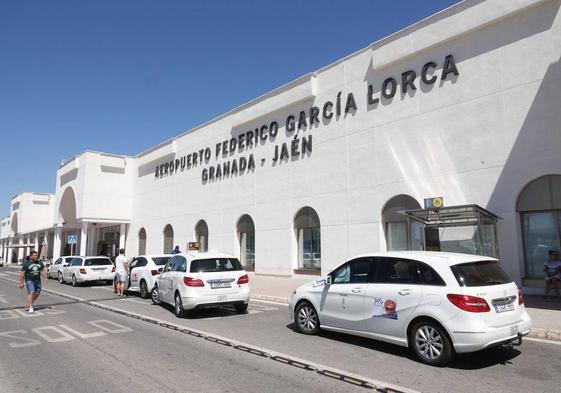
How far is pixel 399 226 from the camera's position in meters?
17.1

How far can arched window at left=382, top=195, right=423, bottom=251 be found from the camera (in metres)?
16.4

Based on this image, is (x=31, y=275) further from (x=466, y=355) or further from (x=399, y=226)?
(x=399, y=226)

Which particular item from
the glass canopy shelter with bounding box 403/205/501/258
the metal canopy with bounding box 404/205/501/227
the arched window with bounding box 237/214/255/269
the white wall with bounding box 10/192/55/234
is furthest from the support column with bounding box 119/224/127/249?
the white wall with bounding box 10/192/55/234

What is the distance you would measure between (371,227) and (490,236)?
4.75 metres

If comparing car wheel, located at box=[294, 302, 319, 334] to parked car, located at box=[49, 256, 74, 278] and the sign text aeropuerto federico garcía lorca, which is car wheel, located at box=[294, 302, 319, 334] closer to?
the sign text aeropuerto federico garcía lorca

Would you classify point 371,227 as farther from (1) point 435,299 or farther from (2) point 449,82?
(1) point 435,299

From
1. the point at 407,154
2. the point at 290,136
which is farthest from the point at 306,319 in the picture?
the point at 290,136

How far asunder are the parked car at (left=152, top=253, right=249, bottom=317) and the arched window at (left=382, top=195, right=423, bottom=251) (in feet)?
25.9

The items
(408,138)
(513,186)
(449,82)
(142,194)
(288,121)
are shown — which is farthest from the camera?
(142,194)

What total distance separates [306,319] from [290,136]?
14.9 metres

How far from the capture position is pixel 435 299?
6238 mm

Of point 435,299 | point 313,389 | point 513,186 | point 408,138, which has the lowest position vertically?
point 313,389

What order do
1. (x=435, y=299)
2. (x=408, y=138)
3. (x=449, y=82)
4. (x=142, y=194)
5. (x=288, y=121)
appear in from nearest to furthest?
1. (x=435, y=299)
2. (x=449, y=82)
3. (x=408, y=138)
4. (x=288, y=121)
5. (x=142, y=194)

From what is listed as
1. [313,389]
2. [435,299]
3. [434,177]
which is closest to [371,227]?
[434,177]
